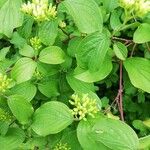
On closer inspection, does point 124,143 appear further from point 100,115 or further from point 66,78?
point 66,78

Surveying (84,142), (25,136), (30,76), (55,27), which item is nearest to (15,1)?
(55,27)

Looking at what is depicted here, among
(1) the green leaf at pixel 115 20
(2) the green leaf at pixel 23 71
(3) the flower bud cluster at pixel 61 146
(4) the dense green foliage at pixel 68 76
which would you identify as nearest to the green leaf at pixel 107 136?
(4) the dense green foliage at pixel 68 76

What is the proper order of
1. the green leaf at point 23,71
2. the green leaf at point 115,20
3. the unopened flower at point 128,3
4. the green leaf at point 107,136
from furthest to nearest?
the green leaf at point 115,20 → the green leaf at point 23,71 → the unopened flower at point 128,3 → the green leaf at point 107,136

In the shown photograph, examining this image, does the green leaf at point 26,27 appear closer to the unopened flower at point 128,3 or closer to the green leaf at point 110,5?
the green leaf at point 110,5

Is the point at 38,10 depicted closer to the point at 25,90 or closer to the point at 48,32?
the point at 48,32

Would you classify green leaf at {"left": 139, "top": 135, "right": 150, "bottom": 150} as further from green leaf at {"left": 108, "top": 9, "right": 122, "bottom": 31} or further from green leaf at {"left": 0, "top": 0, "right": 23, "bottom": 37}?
green leaf at {"left": 0, "top": 0, "right": 23, "bottom": 37}

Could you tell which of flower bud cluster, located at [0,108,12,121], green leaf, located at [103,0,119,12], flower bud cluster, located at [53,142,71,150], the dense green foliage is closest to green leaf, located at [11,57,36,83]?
the dense green foliage

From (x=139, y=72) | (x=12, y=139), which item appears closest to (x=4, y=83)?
(x=12, y=139)
